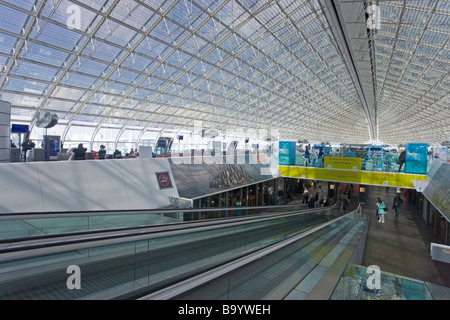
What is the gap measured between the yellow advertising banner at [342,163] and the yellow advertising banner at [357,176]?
315mm

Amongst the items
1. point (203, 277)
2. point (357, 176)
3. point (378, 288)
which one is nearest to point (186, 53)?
point (357, 176)

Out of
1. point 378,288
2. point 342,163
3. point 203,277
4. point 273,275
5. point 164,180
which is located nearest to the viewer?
point 203,277

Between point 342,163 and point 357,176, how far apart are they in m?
1.49

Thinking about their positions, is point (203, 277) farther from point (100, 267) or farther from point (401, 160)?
point (401, 160)

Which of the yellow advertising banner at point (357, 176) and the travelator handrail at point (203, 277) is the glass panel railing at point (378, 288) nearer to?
the travelator handrail at point (203, 277)

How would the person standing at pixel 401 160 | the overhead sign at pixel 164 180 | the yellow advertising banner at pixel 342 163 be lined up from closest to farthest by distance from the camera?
the overhead sign at pixel 164 180 → the person standing at pixel 401 160 → the yellow advertising banner at pixel 342 163

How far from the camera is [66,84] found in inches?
977

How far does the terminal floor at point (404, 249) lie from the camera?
9.75 metres

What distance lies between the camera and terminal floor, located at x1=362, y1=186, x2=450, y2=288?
975 cm

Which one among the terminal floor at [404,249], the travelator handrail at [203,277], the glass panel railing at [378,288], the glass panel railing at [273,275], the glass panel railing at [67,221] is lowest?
the terminal floor at [404,249]

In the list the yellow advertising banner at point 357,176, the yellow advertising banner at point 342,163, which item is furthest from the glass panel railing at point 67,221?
the yellow advertising banner at point 342,163

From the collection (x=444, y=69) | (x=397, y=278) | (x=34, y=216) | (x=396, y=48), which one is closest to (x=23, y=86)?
(x=34, y=216)

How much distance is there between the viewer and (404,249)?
12477 mm

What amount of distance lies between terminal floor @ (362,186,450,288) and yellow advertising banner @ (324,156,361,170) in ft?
13.3
